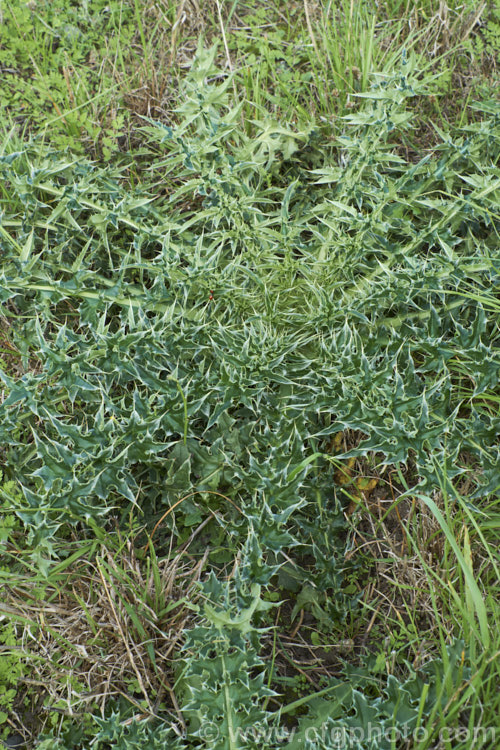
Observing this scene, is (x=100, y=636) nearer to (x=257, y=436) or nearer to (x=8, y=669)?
(x=8, y=669)

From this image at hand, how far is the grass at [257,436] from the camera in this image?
5.95ft

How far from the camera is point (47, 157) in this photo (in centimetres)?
281

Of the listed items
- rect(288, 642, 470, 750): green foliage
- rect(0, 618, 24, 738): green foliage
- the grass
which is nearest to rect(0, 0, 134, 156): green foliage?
the grass

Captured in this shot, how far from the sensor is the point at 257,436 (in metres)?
2.15

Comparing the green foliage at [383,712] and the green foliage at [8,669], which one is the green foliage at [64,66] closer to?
the green foliage at [8,669]

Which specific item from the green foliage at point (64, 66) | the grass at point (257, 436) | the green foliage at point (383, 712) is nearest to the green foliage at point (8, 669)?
the grass at point (257, 436)

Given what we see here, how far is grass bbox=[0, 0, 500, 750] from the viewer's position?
1.81 m

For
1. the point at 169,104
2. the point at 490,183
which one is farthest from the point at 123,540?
the point at 169,104

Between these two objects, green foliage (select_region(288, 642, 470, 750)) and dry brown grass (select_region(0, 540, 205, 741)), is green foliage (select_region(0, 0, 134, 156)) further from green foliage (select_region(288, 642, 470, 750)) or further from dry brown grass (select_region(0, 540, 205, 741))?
green foliage (select_region(288, 642, 470, 750))

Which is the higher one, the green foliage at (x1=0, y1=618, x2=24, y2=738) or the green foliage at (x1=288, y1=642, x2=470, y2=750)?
the green foliage at (x1=0, y1=618, x2=24, y2=738)

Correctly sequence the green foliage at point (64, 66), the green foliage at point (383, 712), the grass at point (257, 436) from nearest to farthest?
the green foliage at point (383, 712)
the grass at point (257, 436)
the green foliage at point (64, 66)

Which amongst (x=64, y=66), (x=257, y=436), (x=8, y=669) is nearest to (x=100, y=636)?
(x=8, y=669)

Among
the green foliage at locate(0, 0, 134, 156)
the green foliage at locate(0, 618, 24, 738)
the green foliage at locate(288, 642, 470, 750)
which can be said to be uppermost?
the green foliage at locate(0, 0, 134, 156)

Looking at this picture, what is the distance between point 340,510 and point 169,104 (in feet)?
7.45
